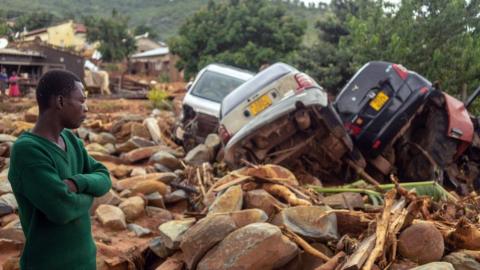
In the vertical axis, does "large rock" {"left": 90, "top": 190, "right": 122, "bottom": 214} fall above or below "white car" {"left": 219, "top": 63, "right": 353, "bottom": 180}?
below

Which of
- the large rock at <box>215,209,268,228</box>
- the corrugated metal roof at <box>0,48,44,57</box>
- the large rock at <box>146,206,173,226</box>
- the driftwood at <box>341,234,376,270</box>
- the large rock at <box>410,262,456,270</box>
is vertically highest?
the large rock at <box>410,262,456,270</box>

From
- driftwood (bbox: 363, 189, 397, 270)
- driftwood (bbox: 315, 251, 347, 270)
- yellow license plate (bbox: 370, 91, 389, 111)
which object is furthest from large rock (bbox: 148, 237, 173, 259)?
yellow license plate (bbox: 370, 91, 389, 111)

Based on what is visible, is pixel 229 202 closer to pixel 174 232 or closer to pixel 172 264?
pixel 174 232

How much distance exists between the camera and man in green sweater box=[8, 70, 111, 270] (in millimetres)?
1988

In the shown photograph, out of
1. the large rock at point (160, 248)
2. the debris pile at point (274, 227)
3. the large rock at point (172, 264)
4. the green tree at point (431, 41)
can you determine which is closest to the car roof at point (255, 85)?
the debris pile at point (274, 227)

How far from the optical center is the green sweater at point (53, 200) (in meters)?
1.98

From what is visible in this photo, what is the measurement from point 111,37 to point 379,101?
1558 inches

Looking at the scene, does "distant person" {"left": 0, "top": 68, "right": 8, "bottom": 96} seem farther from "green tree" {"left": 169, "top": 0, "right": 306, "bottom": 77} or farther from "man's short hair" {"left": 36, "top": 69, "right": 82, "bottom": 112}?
"man's short hair" {"left": 36, "top": 69, "right": 82, "bottom": 112}

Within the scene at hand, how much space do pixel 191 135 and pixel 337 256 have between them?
621 centimetres

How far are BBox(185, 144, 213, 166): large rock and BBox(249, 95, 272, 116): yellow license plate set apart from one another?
1.53 metres

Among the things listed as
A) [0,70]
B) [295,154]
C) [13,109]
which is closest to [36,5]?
[0,70]

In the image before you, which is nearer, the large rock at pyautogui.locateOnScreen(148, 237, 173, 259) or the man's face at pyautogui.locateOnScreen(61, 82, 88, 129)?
the man's face at pyautogui.locateOnScreen(61, 82, 88, 129)

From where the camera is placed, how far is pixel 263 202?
14.6 feet

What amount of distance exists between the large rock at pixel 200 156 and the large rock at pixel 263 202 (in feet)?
11.2
